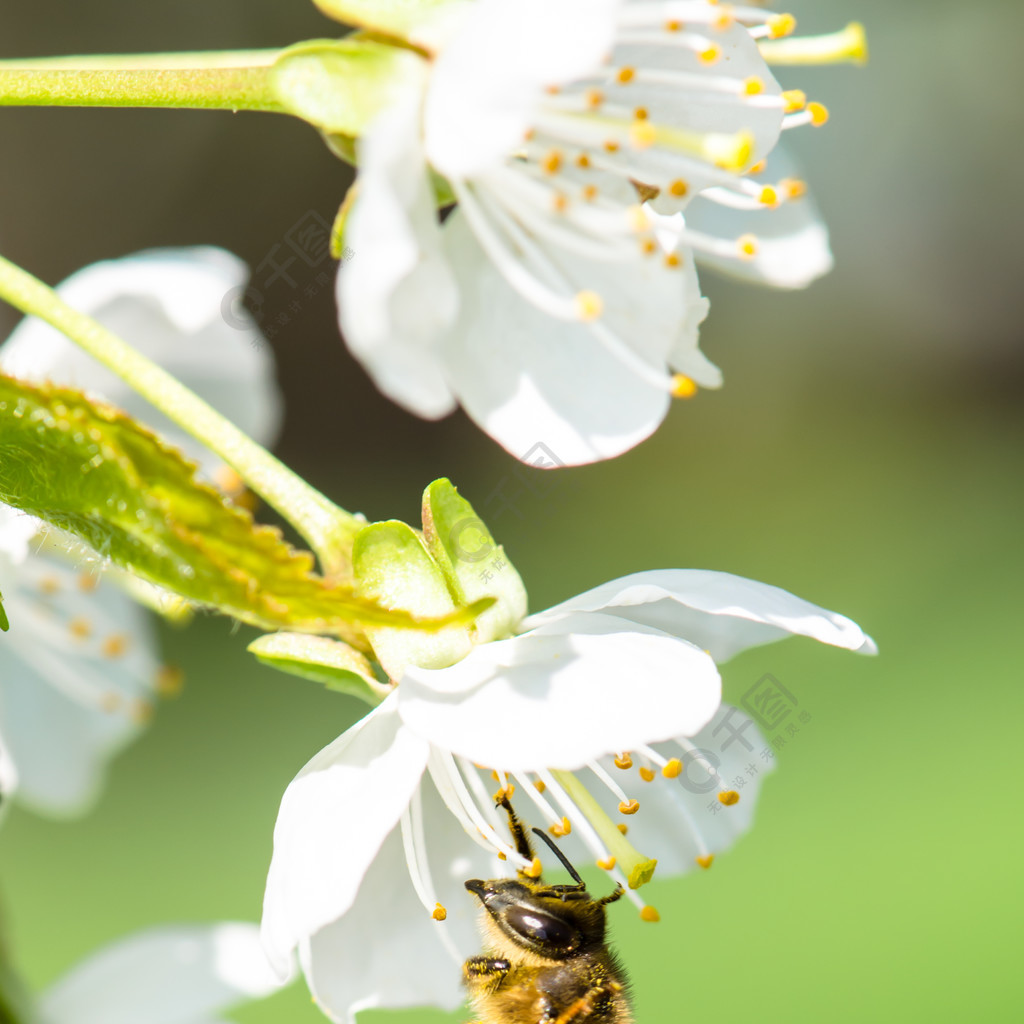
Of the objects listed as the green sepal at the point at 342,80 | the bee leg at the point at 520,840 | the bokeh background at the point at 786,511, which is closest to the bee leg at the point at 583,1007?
the bee leg at the point at 520,840

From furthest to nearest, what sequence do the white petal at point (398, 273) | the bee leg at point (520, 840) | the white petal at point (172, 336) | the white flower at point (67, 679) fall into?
the white flower at point (67, 679)
the white petal at point (172, 336)
the bee leg at point (520, 840)
the white petal at point (398, 273)

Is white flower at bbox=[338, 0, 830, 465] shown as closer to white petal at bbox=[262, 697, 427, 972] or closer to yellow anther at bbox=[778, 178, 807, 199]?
yellow anther at bbox=[778, 178, 807, 199]

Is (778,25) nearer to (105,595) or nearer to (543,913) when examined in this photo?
(543,913)

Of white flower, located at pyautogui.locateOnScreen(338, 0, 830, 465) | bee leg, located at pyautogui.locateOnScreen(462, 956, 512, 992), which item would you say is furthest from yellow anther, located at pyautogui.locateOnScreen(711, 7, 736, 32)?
bee leg, located at pyautogui.locateOnScreen(462, 956, 512, 992)

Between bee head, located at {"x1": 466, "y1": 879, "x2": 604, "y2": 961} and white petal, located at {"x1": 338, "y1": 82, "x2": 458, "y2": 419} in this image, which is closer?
white petal, located at {"x1": 338, "y1": 82, "x2": 458, "y2": 419}

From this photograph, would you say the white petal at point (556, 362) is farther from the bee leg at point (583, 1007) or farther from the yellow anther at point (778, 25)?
the bee leg at point (583, 1007)
